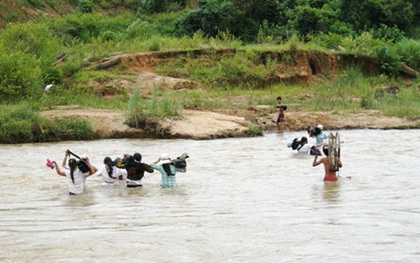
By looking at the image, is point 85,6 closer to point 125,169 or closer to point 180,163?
point 125,169

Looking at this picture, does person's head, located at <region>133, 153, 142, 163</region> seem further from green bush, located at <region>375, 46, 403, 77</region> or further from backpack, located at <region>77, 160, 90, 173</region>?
green bush, located at <region>375, 46, 403, 77</region>

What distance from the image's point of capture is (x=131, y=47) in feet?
112

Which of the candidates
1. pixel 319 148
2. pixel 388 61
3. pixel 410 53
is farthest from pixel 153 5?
pixel 319 148

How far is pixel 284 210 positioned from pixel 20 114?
42.0 ft

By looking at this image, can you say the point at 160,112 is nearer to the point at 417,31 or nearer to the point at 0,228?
the point at 0,228

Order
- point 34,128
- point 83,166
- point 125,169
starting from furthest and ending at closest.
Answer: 1. point 34,128
2. point 125,169
3. point 83,166

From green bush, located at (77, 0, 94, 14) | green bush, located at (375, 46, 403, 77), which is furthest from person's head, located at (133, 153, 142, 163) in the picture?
green bush, located at (77, 0, 94, 14)

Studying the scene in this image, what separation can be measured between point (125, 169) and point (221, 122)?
9.55 metres

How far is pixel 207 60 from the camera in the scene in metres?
34.0

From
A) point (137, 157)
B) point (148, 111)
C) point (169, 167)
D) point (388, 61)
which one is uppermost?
point (388, 61)

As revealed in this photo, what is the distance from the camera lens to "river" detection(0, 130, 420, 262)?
11.0 m

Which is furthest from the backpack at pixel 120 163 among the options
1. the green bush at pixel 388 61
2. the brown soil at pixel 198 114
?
the green bush at pixel 388 61

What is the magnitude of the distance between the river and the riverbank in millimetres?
2922

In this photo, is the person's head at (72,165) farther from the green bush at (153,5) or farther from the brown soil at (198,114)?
the green bush at (153,5)
